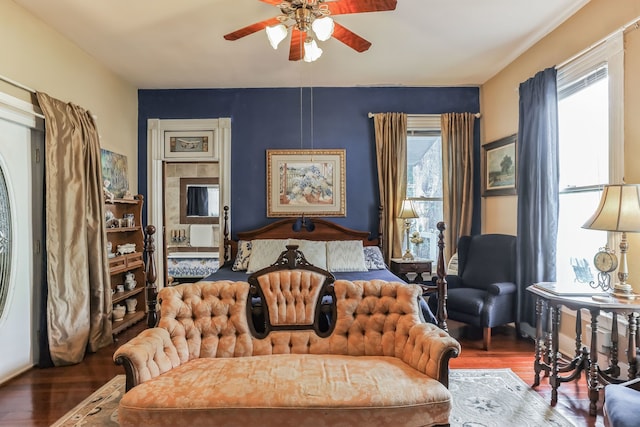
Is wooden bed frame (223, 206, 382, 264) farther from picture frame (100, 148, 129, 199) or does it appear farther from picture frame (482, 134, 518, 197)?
picture frame (482, 134, 518, 197)

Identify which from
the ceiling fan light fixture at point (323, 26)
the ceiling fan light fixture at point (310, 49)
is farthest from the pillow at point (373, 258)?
the ceiling fan light fixture at point (323, 26)

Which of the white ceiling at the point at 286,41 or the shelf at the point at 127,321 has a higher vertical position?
the white ceiling at the point at 286,41

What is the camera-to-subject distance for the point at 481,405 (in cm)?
245

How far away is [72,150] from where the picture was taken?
3.28 meters

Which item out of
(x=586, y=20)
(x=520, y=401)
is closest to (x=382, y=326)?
(x=520, y=401)

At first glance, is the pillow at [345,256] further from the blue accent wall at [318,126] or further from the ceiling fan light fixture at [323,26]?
the ceiling fan light fixture at [323,26]

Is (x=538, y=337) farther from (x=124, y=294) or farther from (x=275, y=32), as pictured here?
(x=124, y=294)

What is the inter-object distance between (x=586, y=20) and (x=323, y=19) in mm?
2373

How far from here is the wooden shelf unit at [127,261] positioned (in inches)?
155

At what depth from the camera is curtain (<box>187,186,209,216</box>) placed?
23.4 feet

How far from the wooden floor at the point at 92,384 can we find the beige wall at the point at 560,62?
3.23ft

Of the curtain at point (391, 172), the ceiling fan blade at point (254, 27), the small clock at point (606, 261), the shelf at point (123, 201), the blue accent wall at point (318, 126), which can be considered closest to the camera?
the small clock at point (606, 261)

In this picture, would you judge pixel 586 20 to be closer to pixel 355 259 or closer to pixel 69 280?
pixel 355 259

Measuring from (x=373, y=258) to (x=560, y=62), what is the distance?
8.79 feet
